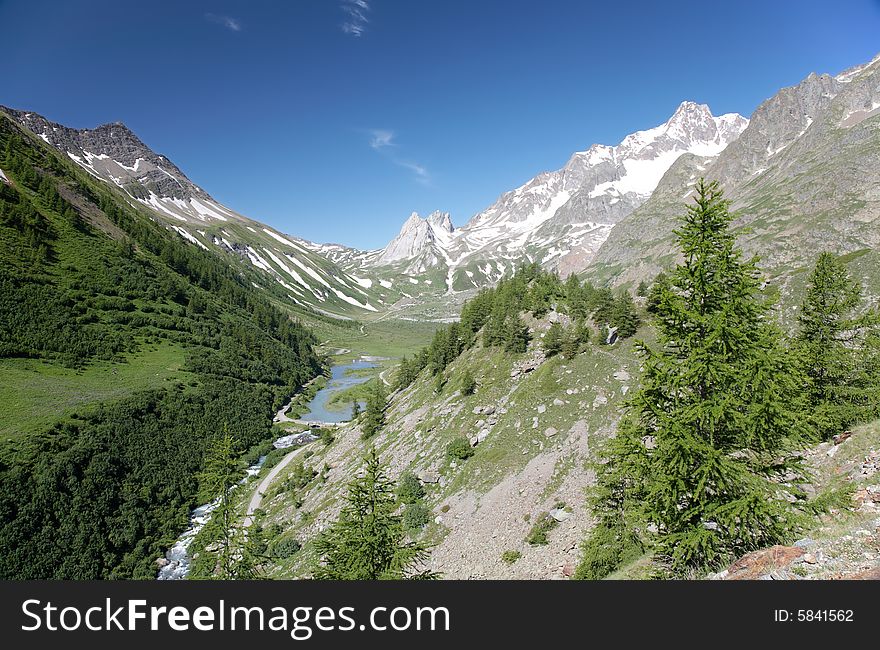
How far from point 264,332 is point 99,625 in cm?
16834

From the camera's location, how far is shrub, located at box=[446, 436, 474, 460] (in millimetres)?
43403

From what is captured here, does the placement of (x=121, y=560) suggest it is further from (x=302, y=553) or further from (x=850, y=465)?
(x=850, y=465)

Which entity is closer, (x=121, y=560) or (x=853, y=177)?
(x=121, y=560)

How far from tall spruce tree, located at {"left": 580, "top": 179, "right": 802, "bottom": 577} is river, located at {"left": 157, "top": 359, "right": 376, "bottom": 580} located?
23672 millimetres

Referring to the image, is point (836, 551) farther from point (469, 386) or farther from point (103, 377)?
point (103, 377)

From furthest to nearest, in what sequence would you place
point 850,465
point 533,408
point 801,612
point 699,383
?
1. point 533,408
2. point 850,465
3. point 699,383
4. point 801,612

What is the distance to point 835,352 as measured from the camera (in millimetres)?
25406

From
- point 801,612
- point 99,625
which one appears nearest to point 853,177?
point 801,612

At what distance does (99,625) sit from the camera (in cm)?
859

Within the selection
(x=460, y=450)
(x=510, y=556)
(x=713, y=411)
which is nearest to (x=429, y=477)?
(x=460, y=450)

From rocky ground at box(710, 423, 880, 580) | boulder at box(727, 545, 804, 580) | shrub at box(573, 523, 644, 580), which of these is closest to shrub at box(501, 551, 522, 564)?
shrub at box(573, 523, 644, 580)

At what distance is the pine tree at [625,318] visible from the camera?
47219 millimetres

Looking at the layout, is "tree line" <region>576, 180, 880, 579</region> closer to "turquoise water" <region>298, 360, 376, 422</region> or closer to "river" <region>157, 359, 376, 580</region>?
"river" <region>157, 359, 376, 580</region>

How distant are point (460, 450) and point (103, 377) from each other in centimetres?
8502
